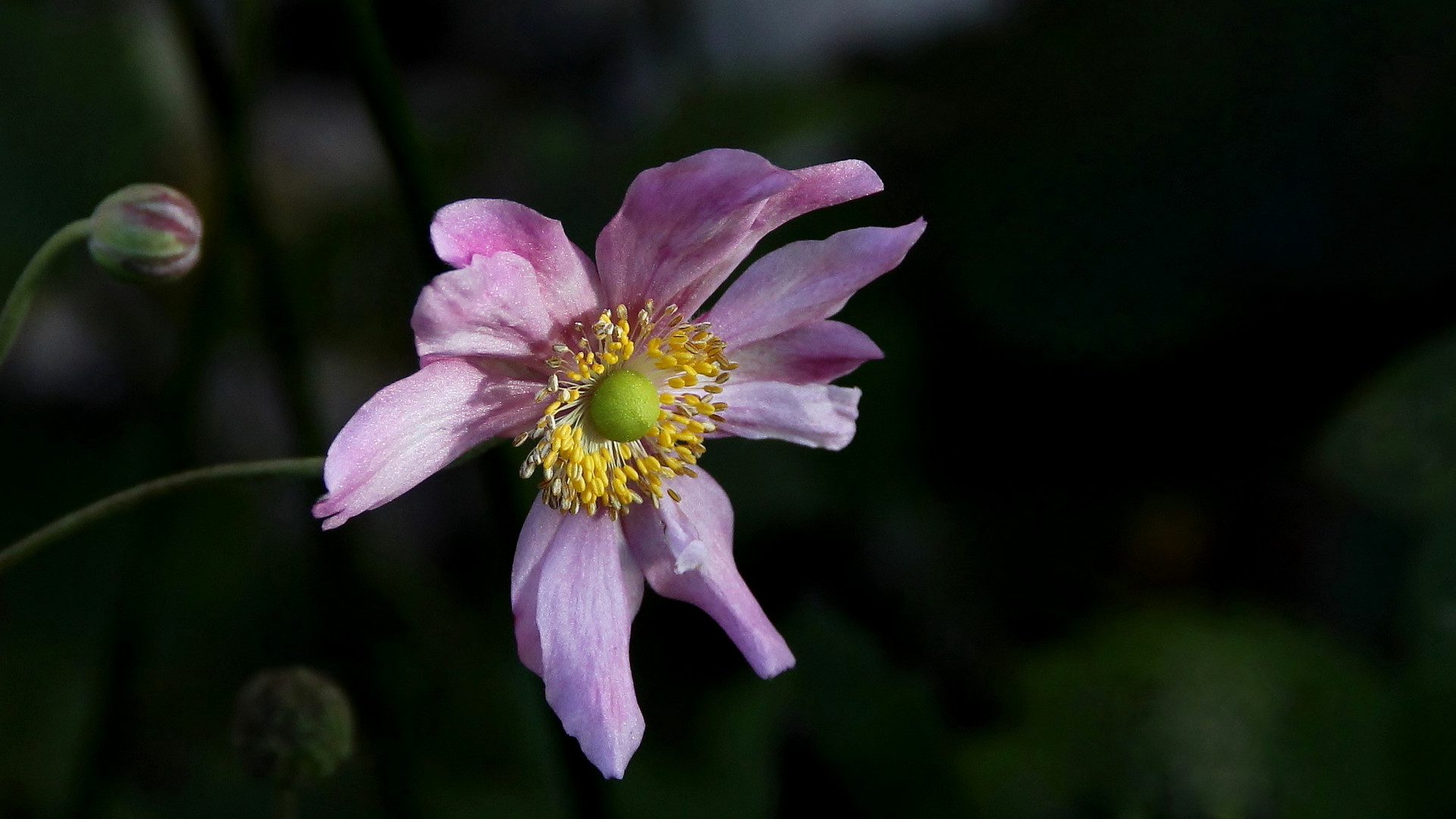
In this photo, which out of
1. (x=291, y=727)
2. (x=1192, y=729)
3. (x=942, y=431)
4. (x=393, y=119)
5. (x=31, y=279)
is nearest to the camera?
(x=31, y=279)

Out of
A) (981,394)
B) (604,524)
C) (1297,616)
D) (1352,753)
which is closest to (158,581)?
(604,524)

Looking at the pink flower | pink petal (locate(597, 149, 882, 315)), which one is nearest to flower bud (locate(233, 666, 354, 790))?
the pink flower

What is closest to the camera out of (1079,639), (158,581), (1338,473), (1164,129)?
(158,581)

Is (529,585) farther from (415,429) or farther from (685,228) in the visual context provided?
(685,228)

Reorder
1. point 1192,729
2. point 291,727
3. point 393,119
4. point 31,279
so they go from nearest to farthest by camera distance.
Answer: point 31,279 < point 393,119 < point 291,727 < point 1192,729

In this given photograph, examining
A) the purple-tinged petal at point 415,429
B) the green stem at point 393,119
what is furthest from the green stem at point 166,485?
the green stem at point 393,119

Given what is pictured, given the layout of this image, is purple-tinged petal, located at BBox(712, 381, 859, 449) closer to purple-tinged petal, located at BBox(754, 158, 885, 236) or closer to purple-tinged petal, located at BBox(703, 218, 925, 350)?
purple-tinged petal, located at BBox(703, 218, 925, 350)

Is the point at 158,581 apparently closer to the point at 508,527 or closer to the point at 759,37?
the point at 508,527

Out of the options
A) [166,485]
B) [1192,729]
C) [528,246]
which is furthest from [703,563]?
[1192,729]
